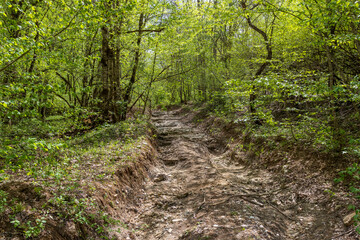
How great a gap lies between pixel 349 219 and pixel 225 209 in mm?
2469

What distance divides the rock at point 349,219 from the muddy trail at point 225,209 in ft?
0.35

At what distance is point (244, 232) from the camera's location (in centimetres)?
428

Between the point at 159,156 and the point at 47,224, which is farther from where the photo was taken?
the point at 159,156

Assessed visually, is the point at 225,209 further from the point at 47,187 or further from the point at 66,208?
the point at 47,187

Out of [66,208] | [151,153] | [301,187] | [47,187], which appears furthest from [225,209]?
[151,153]

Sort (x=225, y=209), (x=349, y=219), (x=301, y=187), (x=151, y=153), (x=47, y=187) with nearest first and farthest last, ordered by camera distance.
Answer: (x=349, y=219), (x=47, y=187), (x=225, y=209), (x=301, y=187), (x=151, y=153)

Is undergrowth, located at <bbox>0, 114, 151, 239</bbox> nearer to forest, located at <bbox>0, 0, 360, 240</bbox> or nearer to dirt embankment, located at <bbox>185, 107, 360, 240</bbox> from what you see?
forest, located at <bbox>0, 0, 360, 240</bbox>

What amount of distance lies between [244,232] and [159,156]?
6956mm

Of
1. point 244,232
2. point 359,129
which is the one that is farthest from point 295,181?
point 244,232

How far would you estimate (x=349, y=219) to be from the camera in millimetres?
4125

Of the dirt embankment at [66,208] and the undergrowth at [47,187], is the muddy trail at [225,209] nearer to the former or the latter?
the dirt embankment at [66,208]

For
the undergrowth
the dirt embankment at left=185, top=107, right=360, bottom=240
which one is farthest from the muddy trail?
the undergrowth

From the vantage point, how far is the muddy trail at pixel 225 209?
446 cm

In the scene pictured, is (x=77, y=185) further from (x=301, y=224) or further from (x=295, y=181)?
(x=295, y=181)
